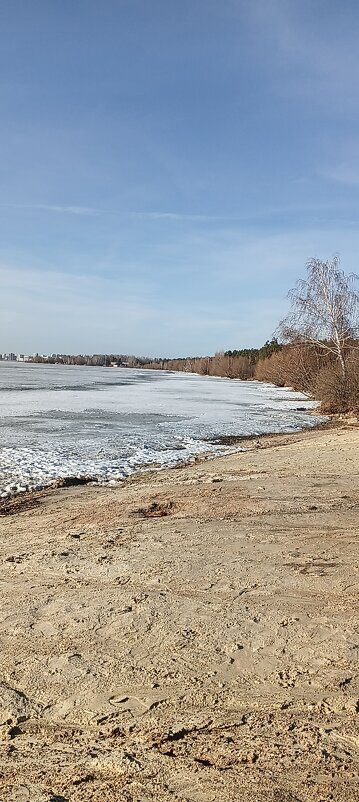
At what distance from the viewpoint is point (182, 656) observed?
4355 millimetres

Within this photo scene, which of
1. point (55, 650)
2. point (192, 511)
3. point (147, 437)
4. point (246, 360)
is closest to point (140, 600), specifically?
point (55, 650)

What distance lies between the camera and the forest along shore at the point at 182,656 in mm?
3129

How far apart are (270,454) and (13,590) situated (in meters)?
9.38

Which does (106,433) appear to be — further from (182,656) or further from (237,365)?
(237,365)


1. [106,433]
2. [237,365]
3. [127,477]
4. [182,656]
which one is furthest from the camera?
[237,365]

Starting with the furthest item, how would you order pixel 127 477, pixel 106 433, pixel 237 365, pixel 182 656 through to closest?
pixel 237 365
pixel 106 433
pixel 127 477
pixel 182 656

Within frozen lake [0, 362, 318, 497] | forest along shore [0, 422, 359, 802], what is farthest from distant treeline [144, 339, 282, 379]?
forest along shore [0, 422, 359, 802]

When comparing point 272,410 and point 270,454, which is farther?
point 272,410

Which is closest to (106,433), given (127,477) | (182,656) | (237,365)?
(127,477)

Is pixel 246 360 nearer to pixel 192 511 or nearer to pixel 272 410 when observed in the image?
pixel 272 410

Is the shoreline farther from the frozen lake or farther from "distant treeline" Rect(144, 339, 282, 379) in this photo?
"distant treeline" Rect(144, 339, 282, 379)

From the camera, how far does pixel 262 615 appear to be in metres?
4.98

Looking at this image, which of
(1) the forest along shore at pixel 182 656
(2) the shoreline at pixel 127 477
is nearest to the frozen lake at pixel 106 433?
(2) the shoreline at pixel 127 477

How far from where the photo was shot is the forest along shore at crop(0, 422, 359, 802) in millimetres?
3129
